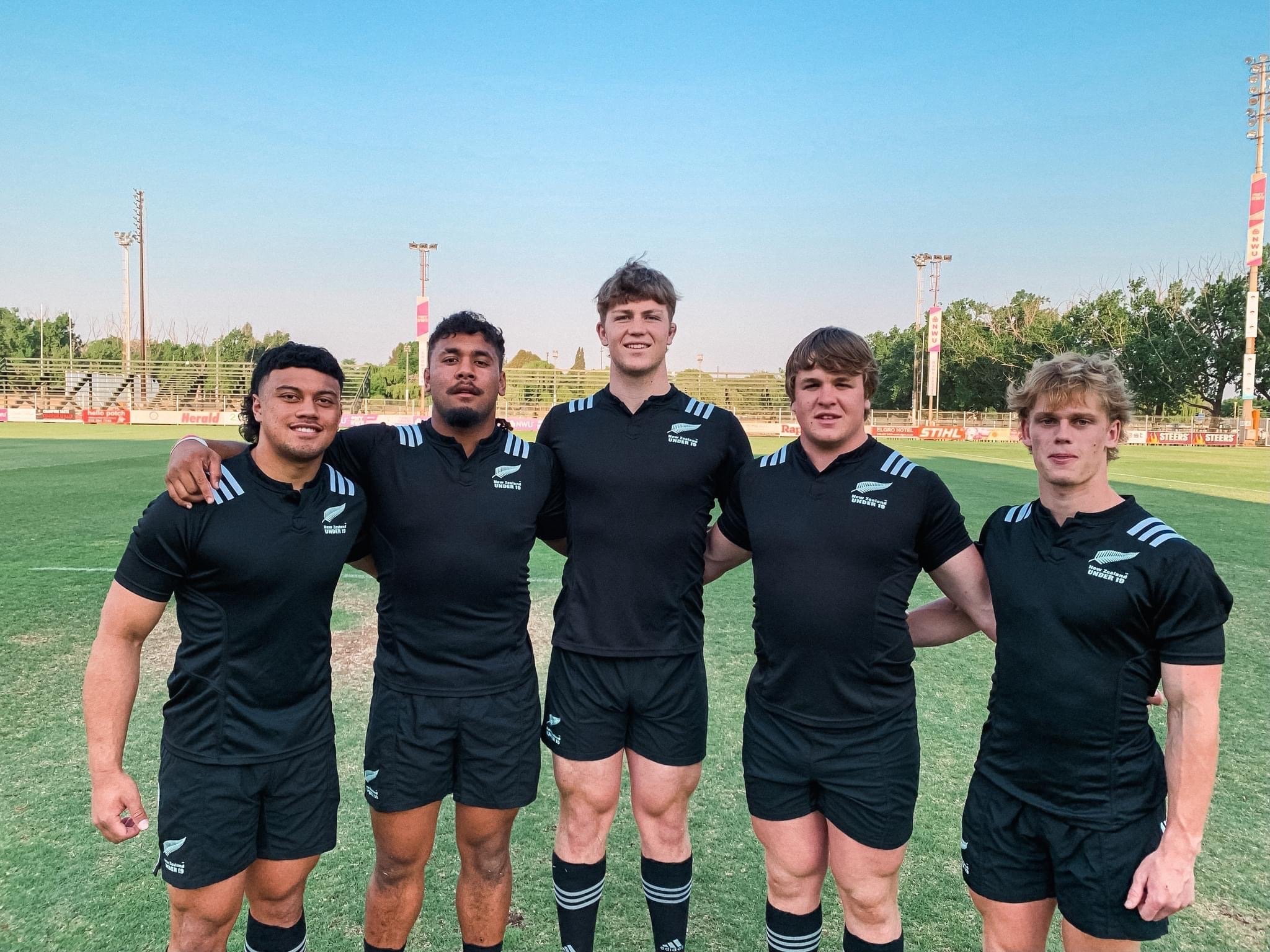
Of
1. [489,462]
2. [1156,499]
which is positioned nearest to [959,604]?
[489,462]

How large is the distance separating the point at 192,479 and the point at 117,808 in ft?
3.48

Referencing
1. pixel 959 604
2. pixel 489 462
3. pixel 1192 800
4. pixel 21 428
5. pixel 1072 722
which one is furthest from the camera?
pixel 21 428

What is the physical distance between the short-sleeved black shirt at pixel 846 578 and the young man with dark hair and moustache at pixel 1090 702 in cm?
31

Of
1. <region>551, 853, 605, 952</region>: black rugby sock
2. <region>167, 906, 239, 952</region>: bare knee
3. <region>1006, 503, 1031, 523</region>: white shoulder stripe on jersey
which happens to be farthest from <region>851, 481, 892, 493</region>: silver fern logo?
<region>167, 906, 239, 952</region>: bare knee

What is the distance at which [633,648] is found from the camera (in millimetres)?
3016

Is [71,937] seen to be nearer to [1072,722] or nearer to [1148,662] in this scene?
[1072,722]

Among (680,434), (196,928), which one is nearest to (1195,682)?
(680,434)

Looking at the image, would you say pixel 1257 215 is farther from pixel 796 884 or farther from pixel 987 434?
pixel 796 884

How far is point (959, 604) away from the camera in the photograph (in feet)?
9.24

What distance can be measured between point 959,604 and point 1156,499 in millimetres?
15028

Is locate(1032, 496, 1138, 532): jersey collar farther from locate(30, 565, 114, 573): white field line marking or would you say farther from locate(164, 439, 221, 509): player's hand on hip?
locate(30, 565, 114, 573): white field line marking

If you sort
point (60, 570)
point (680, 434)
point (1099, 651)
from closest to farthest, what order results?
1. point (1099, 651)
2. point (680, 434)
3. point (60, 570)

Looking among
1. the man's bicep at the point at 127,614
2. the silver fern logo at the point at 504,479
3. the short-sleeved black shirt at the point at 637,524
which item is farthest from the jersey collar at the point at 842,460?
the man's bicep at the point at 127,614

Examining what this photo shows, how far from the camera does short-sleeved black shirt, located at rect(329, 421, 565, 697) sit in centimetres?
289
